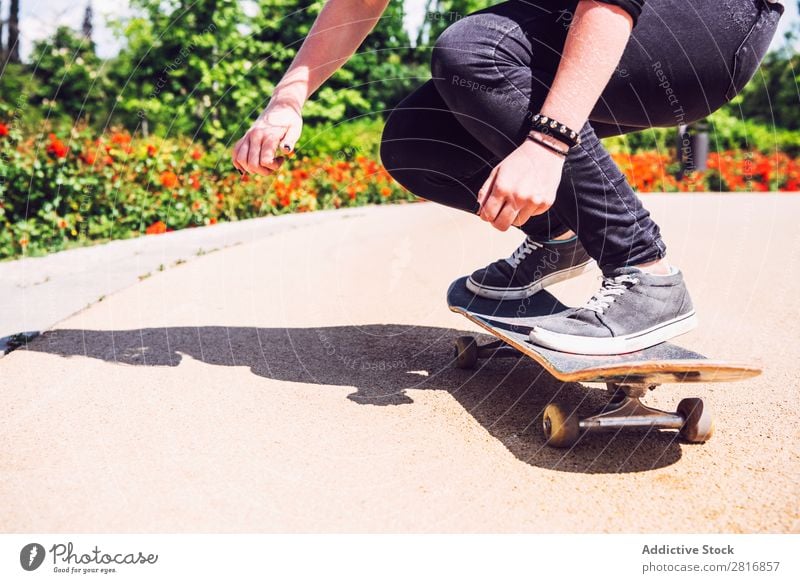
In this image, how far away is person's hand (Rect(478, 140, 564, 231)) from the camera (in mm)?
1604

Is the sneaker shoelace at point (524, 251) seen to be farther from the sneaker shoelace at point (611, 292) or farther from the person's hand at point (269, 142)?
the person's hand at point (269, 142)

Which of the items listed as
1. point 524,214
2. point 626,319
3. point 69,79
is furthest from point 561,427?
point 69,79

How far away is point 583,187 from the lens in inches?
71.9

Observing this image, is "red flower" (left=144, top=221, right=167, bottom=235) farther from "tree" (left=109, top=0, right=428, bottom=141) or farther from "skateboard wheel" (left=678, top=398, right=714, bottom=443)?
"skateboard wheel" (left=678, top=398, right=714, bottom=443)

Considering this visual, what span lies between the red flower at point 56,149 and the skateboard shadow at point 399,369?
238 centimetres

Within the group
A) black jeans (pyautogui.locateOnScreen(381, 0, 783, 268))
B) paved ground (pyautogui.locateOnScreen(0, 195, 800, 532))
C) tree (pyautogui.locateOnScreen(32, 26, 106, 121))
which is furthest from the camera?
tree (pyautogui.locateOnScreen(32, 26, 106, 121))

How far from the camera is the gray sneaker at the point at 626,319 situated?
70.4 inches

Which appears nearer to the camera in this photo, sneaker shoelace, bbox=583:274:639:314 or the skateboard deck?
the skateboard deck

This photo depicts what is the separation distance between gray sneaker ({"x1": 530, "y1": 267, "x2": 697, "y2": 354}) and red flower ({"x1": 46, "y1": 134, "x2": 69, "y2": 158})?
3.82 m

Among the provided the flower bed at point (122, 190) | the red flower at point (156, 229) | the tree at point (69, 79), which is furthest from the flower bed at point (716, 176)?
the tree at point (69, 79)

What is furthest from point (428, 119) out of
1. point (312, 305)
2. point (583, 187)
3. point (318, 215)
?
point (318, 215)

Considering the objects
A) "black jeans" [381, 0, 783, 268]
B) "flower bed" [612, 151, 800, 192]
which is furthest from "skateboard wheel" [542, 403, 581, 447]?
"flower bed" [612, 151, 800, 192]

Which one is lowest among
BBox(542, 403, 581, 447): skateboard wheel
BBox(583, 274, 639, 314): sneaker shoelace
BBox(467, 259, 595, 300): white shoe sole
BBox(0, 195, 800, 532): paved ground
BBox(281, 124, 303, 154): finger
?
BBox(0, 195, 800, 532): paved ground

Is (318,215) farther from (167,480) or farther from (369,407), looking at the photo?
(167,480)
